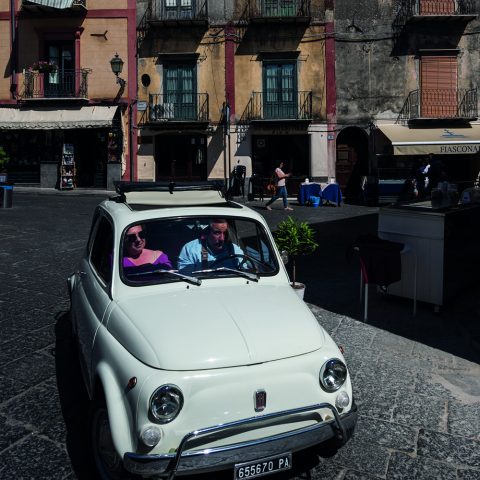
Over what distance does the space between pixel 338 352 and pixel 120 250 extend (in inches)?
66.3

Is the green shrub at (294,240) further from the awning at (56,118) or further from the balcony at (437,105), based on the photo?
Answer: the balcony at (437,105)

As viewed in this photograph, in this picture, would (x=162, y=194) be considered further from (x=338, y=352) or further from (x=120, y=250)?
(x=338, y=352)

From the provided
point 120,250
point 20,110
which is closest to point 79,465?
point 120,250

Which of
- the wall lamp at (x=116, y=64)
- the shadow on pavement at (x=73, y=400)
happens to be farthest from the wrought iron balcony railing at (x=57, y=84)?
the shadow on pavement at (x=73, y=400)

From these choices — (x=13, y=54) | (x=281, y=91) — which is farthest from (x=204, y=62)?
(x=13, y=54)

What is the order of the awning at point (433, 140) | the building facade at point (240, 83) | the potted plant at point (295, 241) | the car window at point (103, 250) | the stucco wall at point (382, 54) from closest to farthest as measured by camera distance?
the car window at point (103, 250) < the potted plant at point (295, 241) < the awning at point (433, 140) < the stucco wall at point (382, 54) < the building facade at point (240, 83)

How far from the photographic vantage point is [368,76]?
→ 23062 millimetres

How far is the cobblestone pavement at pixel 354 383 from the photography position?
3.60 m

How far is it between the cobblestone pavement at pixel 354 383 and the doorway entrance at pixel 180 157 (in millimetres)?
14652

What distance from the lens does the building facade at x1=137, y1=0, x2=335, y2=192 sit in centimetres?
2320

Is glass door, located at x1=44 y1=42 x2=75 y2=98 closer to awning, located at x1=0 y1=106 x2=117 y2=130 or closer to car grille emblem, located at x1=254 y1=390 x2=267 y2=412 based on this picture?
awning, located at x1=0 y1=106 x2=117 y2=130

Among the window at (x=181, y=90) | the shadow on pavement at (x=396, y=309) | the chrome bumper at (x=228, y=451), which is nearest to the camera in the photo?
the chrome bumper at (x=228, y=451)

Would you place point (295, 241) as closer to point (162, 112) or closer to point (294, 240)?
point (294, 240)

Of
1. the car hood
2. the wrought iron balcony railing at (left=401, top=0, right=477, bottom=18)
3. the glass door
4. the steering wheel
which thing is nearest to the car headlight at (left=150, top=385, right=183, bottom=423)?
the car hood
